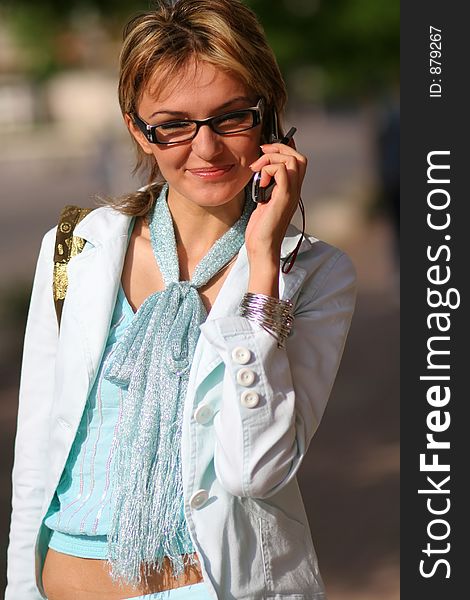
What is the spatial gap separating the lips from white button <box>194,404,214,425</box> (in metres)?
0.49

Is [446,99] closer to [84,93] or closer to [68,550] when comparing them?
[68,550]

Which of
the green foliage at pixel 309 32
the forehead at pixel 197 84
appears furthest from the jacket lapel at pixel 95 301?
the green foliage at pixel 309 32

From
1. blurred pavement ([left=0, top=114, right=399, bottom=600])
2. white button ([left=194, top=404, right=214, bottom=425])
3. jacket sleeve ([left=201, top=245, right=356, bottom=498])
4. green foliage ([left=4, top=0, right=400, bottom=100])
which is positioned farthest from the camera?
green foliage ([left=4, top=0, right=400, bottom=100])

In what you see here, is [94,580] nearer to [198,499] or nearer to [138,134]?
[198,499]

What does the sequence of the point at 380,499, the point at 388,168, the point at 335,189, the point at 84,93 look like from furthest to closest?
the point at 84,93 → the point at 335,189 → the point at 388,168 → the point at 380,499

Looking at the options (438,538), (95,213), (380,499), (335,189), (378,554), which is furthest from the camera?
(335,189)

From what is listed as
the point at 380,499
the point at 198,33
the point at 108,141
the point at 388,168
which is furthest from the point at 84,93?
the point at 198,33

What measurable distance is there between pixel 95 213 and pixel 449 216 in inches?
106

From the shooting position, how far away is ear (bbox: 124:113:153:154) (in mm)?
2680

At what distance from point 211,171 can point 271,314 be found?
34 centimetres

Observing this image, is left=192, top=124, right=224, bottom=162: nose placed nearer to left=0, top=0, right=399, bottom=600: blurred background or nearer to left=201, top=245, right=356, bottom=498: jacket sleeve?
left=201, top=245, right=356, bottom=498: jacket sleeve

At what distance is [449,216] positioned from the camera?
17.0ft

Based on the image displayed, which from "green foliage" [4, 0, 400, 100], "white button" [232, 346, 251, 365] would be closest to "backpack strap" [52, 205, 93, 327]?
"white button" [232, 346, 251, 365]

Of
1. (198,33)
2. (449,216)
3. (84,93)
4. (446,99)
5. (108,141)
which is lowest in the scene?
(198,33)
